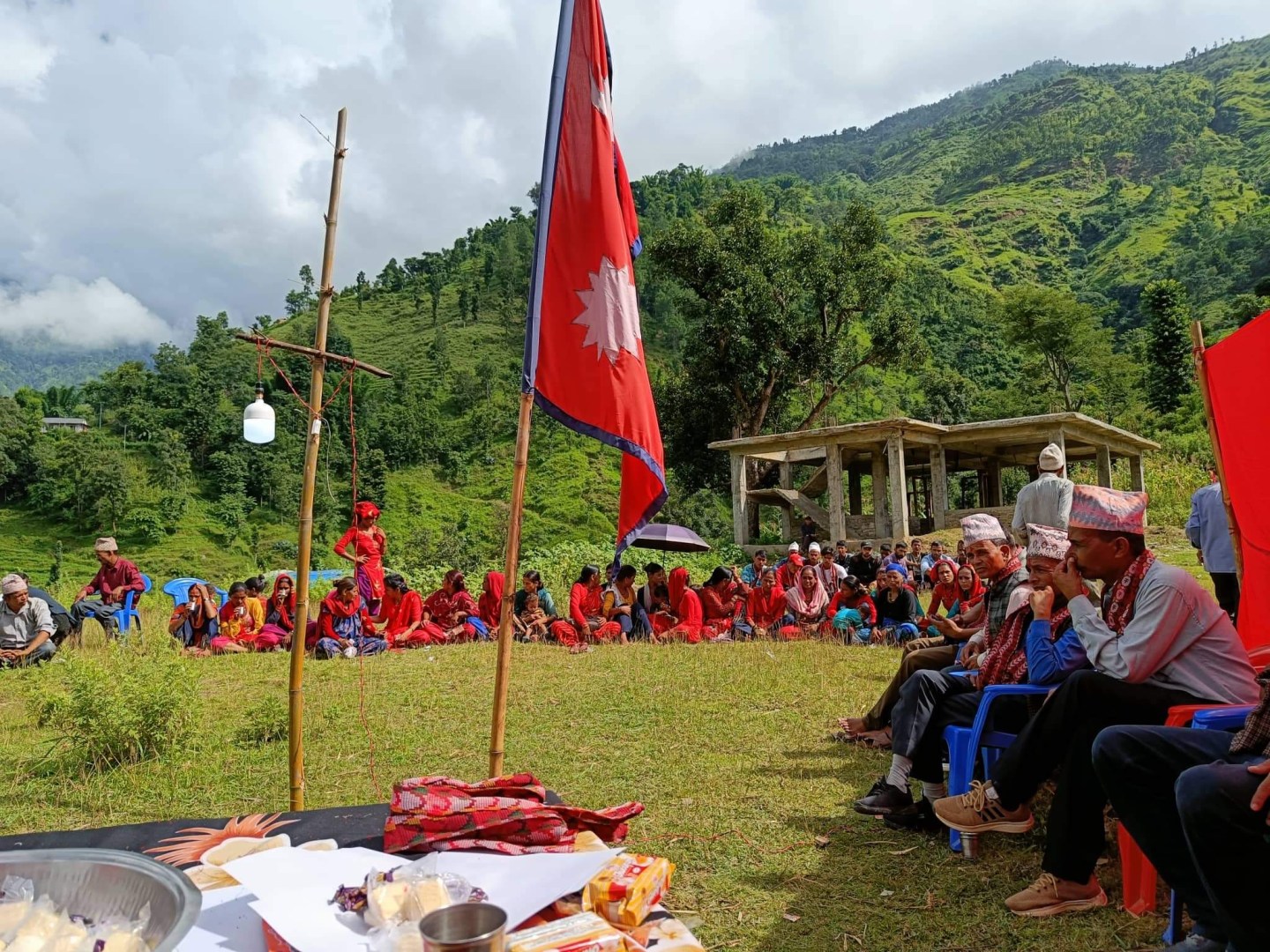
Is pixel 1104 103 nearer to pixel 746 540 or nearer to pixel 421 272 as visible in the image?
pixel 421 272

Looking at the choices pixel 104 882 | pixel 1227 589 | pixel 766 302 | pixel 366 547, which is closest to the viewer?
pixel 104 882

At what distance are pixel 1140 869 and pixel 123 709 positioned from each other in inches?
199

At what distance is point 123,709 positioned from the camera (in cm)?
498


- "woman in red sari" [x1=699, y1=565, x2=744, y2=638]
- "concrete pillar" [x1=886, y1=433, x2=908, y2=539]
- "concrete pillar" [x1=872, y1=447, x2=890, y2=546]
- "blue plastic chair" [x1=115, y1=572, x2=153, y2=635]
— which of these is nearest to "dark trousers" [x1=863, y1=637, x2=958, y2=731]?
"woman in red sari" [x1=699, y1=565, x2=744, y2=638]

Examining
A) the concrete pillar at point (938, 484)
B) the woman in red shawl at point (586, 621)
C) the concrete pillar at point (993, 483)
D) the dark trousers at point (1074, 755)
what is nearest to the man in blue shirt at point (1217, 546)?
the dark trousers at point (1074, 755)

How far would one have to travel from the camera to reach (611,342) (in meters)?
3.43

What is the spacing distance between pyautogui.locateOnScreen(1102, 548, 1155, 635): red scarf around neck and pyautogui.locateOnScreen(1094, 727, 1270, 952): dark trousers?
0.66 m

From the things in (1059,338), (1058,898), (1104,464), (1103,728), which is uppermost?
(1059,338)

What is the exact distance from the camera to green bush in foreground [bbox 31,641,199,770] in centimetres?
495

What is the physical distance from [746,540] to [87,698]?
16270mm

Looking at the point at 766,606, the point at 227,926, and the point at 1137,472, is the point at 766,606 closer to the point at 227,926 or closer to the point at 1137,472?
the point at 227,926

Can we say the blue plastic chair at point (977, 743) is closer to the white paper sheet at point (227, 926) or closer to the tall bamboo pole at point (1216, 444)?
the tall bamboo pole at point (1216, 444)

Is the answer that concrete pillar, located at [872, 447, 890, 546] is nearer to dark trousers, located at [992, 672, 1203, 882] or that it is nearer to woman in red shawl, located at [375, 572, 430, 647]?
woman in red shawl, located at [375, 572, 430, 647]

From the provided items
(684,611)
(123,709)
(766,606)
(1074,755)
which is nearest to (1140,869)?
(1074,755)
